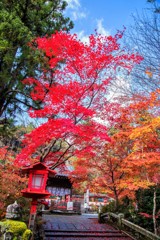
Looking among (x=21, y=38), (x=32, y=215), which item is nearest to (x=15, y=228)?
(x=32, y=215)

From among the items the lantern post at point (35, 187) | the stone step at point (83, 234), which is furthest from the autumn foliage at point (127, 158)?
the lantern post at point (35, 187)

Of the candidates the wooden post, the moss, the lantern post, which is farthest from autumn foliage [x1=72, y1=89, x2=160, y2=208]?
the moss

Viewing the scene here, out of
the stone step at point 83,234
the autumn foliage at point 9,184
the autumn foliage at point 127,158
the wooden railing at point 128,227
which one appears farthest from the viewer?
the autumn foliage at point 127,158

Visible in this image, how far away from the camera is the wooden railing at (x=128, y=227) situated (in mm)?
7277

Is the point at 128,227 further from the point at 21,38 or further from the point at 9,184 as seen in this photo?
the point at 21,38

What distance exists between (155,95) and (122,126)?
4.12 meters

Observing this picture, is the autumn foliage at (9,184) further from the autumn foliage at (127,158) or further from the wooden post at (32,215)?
the autumn foliage at (127,158)

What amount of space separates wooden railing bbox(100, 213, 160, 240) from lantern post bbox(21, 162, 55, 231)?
419cm

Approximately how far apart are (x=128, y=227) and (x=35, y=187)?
20.8 ft

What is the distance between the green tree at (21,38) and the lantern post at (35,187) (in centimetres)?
408

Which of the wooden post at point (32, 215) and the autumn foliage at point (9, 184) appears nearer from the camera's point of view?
the wooden post at point (32, 215)

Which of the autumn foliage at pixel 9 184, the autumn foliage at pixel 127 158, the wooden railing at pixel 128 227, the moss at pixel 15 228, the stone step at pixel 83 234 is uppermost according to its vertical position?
the autumn foliage at pixel 127 158

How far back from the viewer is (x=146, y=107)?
31.0 ft

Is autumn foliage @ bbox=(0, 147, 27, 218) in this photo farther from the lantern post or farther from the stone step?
the stone step
